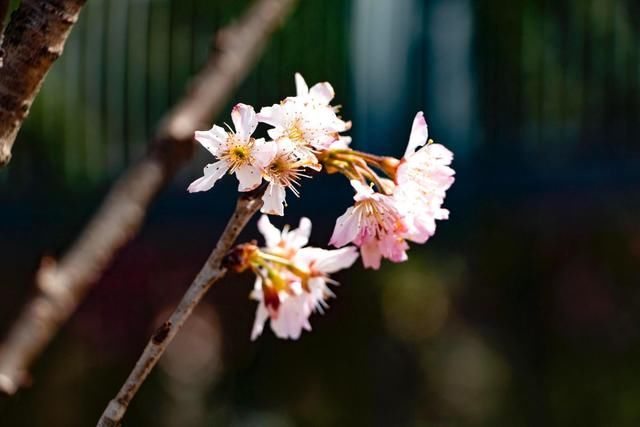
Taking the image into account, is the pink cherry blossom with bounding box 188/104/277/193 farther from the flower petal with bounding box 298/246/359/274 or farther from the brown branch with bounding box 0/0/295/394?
the brown branch with bounding box 0/0/295/394

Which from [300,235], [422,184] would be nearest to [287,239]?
[300,235]

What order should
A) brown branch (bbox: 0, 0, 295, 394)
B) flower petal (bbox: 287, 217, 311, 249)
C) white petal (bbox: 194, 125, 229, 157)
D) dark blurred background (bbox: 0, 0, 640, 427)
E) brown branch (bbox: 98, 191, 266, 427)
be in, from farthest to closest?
1. dark blurred background (bbox: 0, 0, 640, 427)
2. brown branch (bbox: 0, 0, 295, 394)
3. flower petal (bbox: 287, 217, 311, 249)
4. white petal (bbox: 194, 125, 229, 157)
5. brown branch (bbox: 98, 191, 266, 427)

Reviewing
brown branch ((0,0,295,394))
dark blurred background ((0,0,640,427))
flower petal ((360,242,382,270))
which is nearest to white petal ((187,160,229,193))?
flower petal ((360,242,382,270))

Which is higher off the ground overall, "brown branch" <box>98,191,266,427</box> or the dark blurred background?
"brown branch" <box>98,191,266,427</box>

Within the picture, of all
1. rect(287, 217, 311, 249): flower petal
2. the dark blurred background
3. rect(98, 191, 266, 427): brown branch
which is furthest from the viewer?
the dark blurred background

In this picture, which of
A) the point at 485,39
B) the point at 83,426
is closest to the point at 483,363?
the point at 485,39

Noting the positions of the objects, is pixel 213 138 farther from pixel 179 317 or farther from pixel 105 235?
pixel 105 235
